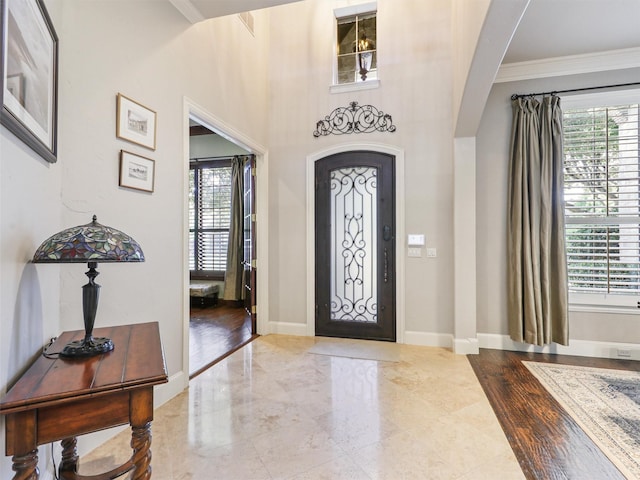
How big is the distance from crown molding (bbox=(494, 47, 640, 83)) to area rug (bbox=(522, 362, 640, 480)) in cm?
298

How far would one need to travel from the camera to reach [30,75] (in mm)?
1243

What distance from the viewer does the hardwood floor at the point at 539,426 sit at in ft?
5.66

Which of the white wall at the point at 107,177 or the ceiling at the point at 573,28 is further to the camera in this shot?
the ceiling at the point at 573,28

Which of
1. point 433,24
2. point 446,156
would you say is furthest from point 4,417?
point 433,24

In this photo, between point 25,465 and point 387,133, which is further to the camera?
point 387,133

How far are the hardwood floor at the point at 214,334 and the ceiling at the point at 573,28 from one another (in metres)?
4.27

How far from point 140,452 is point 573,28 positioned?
4.35m

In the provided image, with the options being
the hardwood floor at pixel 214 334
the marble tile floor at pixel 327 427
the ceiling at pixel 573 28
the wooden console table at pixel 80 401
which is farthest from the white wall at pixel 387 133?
the wooden console table at pixel 80 401

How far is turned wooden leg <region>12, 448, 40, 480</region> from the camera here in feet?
3.17

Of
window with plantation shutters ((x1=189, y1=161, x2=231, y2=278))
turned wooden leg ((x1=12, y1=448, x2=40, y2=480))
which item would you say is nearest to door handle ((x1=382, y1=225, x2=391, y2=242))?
turned wooden leg ((x1=12, y1=448, x2=40, y2=480))

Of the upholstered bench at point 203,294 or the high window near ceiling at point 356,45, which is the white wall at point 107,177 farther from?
the upholstered bench at point 203,294

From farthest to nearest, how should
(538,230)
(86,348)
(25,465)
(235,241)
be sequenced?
(235,241) < (538,230) < (86,348) < (25,465)

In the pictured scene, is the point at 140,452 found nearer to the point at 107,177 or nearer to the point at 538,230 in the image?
the point at 107,177

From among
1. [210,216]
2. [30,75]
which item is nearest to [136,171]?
[30,75]
